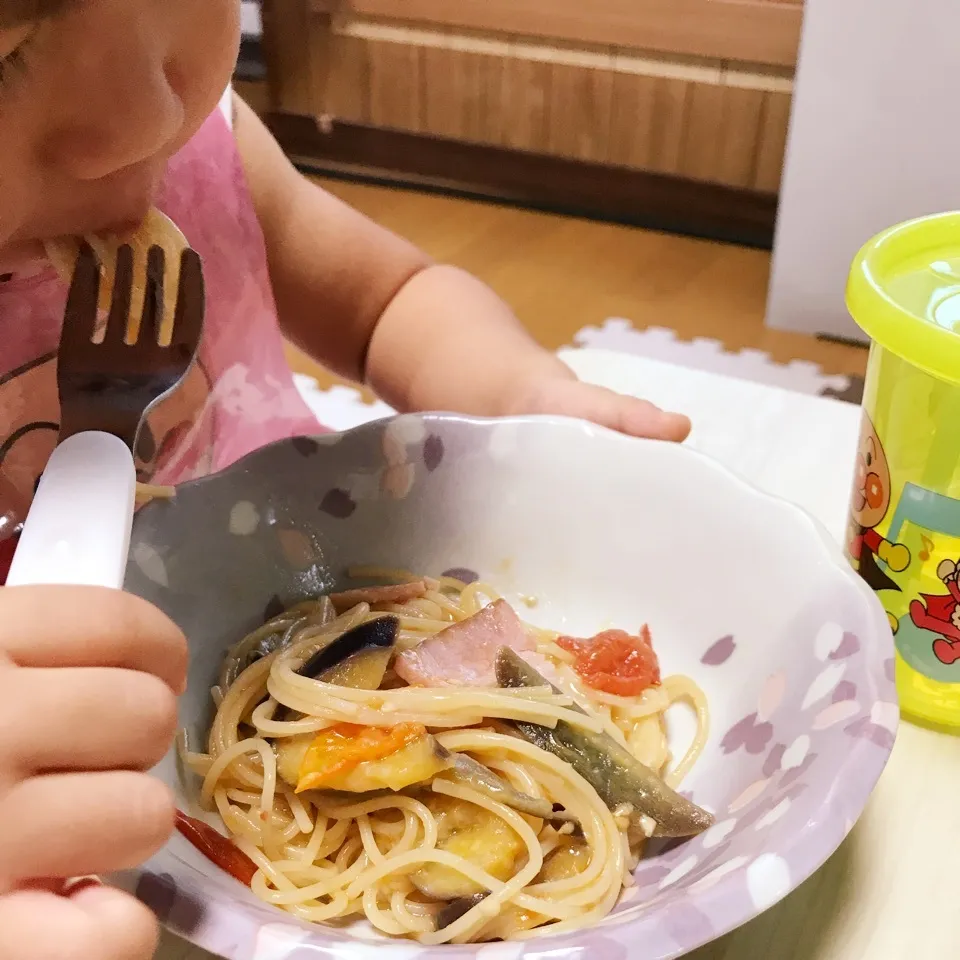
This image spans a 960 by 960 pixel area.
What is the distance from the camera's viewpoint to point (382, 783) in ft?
1.63

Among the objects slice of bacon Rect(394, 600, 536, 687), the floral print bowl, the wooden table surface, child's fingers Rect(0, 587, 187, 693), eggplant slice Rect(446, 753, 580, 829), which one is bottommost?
the wooden table surface

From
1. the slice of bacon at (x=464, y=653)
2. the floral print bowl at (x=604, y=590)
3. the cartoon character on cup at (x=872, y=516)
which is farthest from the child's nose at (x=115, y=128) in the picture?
the cartoon character on cup at (x=872, y=516)

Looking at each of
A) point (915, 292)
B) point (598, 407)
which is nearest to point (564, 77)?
point (598, 407)

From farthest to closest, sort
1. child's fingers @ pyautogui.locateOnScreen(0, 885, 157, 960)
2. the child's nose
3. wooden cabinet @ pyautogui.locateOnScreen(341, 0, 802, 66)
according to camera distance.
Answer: wooden cabinet @ pyautogui.locateOnScreen(341, 0, 802, 66) < the child's nose < child's fingers @ pyautogui.locateOnScreen(0, 885, 157, 960)

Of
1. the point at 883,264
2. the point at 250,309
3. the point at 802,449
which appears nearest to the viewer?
the point at 883,264

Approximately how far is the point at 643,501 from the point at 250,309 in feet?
1.67

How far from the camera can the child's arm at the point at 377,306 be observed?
90 cm

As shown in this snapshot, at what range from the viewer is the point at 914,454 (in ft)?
1.78

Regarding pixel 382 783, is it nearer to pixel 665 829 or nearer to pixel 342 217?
pixel 665 829

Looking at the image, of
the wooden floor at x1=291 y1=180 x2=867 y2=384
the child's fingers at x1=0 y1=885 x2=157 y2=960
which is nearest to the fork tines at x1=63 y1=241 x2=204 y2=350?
the child's fingers at x1=0 y1=885 x2=157 y2=960

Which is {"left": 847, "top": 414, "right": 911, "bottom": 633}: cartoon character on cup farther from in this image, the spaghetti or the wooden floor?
the wooden floor

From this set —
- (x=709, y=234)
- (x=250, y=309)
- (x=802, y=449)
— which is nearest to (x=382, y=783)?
(x=802, y=449)

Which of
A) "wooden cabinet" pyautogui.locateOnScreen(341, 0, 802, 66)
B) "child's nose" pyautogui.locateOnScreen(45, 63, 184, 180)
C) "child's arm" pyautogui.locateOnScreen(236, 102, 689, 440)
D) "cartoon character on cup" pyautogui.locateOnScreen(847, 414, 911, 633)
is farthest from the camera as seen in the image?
"wooden cabinet" pyautogui.locateOnScreen(341, 0, 802, 66)

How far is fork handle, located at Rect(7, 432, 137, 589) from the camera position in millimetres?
405
